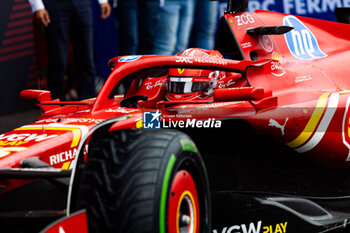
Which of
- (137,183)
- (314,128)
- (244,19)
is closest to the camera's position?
(137,183)

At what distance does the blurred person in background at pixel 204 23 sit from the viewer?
370 inches

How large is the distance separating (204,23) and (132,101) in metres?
5.14

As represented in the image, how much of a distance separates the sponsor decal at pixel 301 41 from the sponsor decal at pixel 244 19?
1.08 ft

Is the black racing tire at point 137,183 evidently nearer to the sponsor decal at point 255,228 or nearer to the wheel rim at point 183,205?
the wheel rim at point 183,205

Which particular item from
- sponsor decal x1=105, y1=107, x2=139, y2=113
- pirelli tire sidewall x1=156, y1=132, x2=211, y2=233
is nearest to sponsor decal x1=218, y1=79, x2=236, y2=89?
sponsor decal x1=105, y1=107, x2=139, y2=113

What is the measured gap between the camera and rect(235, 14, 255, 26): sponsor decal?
505 centimetres

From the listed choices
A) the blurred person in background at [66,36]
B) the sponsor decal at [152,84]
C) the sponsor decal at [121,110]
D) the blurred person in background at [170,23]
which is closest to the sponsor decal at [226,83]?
the sponsor decal at [152,84]

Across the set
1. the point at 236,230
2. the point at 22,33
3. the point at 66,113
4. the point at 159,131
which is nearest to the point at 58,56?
the point at 22,33

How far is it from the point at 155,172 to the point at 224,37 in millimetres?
2663

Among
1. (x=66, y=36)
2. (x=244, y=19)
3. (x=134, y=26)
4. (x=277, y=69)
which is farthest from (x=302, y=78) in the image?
(x=134, y=26)

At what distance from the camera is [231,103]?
414cm

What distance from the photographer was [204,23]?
9.45m

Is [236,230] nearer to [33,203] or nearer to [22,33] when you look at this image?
[33,203]

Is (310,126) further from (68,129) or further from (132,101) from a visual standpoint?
(68,129)
